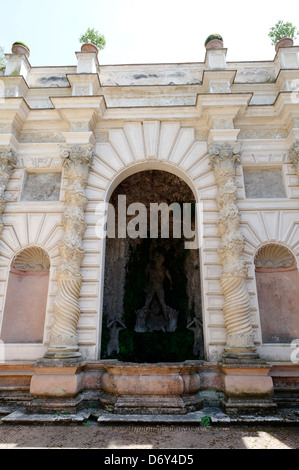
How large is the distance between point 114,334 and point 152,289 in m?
2.25

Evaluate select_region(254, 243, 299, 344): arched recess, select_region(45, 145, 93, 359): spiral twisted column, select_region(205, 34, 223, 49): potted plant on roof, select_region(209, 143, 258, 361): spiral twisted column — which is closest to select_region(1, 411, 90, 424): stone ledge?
select_region(45, 145, 93, 359): spiral twisted column

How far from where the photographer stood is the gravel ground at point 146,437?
4.76 m

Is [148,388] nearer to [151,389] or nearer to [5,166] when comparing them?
[151,389]

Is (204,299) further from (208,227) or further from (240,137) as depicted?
(240,137)

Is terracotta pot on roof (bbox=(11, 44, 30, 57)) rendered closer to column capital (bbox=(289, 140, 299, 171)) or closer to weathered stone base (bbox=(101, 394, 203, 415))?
column capital (bbox=(289, 140, 299, 171))

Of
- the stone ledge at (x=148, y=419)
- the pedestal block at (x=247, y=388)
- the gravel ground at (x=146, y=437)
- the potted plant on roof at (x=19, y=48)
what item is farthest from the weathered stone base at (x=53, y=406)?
the potted plant on roof at (x=19, y=48)

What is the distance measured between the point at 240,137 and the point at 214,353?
635 cm

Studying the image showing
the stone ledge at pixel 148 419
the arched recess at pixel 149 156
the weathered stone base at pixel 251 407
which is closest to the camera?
the stone ledge at pixel 148 419

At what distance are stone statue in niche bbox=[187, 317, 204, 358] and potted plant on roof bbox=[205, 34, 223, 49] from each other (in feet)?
30.8

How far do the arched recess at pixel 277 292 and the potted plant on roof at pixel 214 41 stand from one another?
270 inches

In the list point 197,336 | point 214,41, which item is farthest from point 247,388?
point 214,41

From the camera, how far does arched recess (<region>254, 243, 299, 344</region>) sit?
7.89 m

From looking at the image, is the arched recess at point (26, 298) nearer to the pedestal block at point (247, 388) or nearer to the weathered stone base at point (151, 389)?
the weathered stone base at point (151, 389)

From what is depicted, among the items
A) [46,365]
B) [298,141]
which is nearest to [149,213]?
[298,141]
